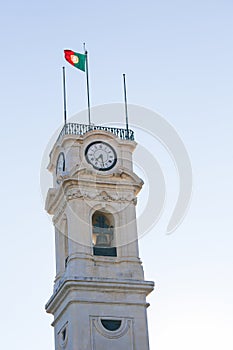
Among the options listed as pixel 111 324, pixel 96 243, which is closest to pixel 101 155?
pixel 96 243

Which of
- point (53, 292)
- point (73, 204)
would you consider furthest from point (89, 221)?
point (53, 292)

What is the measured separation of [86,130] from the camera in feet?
182

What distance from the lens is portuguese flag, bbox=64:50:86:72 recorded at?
57500 mm

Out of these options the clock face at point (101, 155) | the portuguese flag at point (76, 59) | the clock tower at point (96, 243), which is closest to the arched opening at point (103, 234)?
the clock tower at point (96, 243)

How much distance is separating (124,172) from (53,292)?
7998 mm

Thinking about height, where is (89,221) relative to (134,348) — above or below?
above

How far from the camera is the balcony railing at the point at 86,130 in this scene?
55188mm

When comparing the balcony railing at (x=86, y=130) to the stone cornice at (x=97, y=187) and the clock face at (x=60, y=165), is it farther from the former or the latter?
the stone cornice at (x=97, y=187)

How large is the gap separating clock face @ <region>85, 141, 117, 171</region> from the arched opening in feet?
8.93

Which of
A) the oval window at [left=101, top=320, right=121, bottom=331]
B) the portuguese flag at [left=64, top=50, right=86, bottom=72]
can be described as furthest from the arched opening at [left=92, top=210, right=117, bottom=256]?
the portuguese flag at [left=64, top=50, right=86, bottom=72]

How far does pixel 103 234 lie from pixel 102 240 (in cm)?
45

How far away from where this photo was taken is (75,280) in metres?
49.7

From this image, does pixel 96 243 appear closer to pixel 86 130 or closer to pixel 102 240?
pixel 102 240

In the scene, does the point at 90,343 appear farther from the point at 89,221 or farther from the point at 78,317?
the point at 89,221
